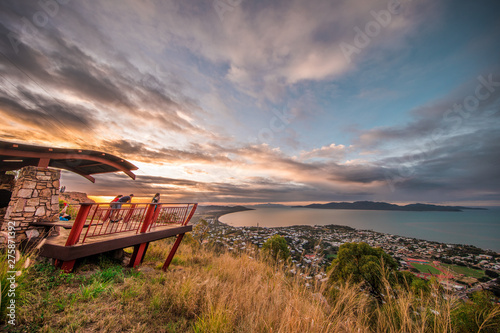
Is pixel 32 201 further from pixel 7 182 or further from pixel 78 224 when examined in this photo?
pixel 7 182

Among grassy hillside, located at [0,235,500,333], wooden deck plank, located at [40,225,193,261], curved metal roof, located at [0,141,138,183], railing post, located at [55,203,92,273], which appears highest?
curved metal roof, located at [0,141,138,183]

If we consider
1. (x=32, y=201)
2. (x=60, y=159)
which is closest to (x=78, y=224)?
(x=32, y=201)

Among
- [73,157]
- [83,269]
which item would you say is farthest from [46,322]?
[73,157]

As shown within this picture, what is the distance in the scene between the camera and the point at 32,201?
202 inches

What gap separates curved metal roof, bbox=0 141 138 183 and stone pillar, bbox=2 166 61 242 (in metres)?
1.81

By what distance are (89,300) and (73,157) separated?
6.45 metres

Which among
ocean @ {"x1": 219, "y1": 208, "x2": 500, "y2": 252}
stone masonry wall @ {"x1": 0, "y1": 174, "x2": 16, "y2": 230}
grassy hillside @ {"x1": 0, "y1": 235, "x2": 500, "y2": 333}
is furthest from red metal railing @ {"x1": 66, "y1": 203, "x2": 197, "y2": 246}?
ocean @ {"x1": 219, "y1": 208, "x2": 500, "y2": 252}

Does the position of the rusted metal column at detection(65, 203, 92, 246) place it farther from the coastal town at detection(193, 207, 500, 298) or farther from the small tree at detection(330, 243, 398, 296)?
the small tree at detection(330, 243, 398, 296)

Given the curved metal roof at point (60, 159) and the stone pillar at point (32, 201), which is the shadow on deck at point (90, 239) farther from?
the curved metal roof at point (60, 159)

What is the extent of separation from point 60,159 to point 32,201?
2.62 meters

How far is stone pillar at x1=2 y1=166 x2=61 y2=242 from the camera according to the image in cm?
488

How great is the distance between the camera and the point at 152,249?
9.39 meters

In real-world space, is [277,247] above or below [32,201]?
below

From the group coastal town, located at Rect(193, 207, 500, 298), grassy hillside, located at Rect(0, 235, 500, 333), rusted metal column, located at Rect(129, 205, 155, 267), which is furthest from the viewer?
rusted metal column, located at Rect(129, 205, 155, 267)
